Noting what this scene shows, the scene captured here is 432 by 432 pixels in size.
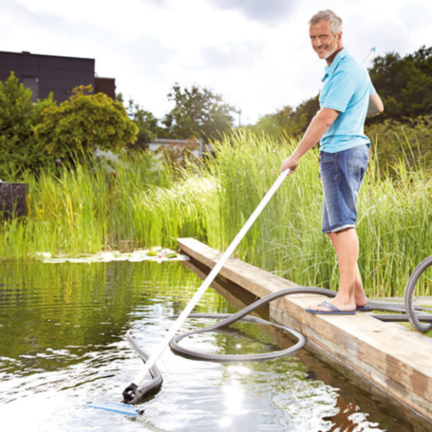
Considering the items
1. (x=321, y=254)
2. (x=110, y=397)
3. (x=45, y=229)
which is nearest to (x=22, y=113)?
(x=45, y=229)

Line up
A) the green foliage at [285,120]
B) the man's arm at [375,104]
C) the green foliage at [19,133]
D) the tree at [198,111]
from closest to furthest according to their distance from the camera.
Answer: the man's arm at [375,104], the green foliage at [19,133], the green foliage at [285,120], the tree at [198,111]

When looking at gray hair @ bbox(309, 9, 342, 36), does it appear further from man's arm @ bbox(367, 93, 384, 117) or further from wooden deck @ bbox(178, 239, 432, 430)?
wooden deck @ bbox(178, 239, 432, 430)

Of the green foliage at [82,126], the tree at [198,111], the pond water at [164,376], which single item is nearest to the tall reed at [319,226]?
the pond water at [164,376]

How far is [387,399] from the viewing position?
2266mm

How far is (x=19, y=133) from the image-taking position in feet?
46.5

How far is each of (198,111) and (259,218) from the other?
4142 cm

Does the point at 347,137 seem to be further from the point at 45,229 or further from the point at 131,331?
the point at 45,229

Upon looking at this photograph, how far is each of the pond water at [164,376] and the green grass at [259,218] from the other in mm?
717

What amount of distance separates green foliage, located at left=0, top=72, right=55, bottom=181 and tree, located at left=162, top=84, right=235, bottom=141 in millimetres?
29178

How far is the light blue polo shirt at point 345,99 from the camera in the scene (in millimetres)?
2895

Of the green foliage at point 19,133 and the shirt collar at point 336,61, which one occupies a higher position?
the green foliage at point 19,133

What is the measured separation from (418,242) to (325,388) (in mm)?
1964

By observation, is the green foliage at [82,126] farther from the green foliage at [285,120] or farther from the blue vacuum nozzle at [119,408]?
the green foliage at [285,120]

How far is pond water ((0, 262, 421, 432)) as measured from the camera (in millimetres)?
2037
